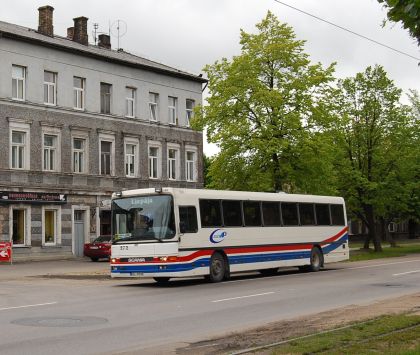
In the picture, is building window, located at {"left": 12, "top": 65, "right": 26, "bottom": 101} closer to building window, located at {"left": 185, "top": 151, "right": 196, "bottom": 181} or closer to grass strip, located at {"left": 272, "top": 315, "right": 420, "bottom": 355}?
building window, located at {"left": 185, "top": 151, "right": 196, "bottom": 181}

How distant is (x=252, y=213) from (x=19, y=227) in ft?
63.1

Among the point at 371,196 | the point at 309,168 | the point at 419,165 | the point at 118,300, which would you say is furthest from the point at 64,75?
the point at 118,300

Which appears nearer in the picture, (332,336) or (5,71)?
(332,336)

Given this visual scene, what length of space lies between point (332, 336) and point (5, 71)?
32.4 m

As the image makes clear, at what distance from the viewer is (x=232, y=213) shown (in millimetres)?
23047

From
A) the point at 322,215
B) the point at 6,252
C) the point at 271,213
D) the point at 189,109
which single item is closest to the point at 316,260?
the point at 322,215

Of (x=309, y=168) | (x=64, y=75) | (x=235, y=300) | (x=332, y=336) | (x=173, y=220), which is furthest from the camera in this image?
(x=64, y=75)

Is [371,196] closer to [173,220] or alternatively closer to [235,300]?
[173,220]

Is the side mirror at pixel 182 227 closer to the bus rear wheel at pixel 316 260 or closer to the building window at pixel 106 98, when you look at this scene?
the bus rear wheel at pixel 316 260

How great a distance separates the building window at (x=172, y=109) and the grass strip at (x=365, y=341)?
39213 millimetres

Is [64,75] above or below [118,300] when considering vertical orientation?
above

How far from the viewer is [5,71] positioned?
1513 inches

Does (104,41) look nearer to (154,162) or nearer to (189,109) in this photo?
(189,109)

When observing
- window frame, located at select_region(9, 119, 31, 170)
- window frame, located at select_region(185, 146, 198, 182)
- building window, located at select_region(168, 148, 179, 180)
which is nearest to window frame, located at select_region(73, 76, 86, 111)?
window frame, located at select_region(9, 119, 31, 170)
